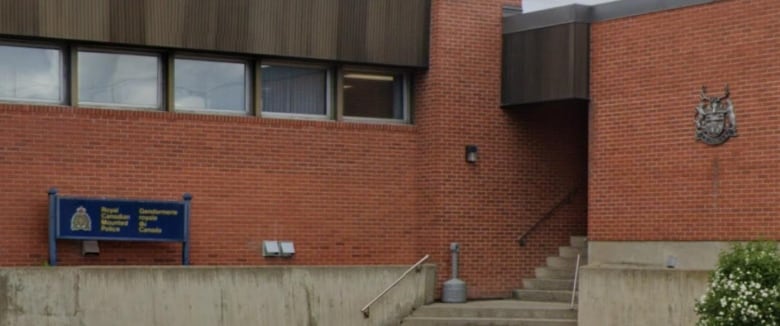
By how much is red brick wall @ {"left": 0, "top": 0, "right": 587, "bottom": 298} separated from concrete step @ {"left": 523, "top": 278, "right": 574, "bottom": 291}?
0.24 meters

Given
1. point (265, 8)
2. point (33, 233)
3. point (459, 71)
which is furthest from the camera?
point (459, 71)

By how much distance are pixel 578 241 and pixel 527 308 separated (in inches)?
110

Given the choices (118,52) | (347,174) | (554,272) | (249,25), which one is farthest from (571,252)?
(118,52)

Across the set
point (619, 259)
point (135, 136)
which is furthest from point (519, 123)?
point (135, 136)

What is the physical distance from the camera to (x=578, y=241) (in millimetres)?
22156

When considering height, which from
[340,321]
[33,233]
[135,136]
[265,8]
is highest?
[265,8]

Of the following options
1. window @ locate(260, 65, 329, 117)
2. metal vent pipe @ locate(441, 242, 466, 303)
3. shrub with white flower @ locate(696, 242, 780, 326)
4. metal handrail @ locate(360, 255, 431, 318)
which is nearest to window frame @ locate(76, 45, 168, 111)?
window @ locate(260, 65, 329, 117)

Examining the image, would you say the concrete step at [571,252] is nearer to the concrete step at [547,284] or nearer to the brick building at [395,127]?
the brick building at [395,127]

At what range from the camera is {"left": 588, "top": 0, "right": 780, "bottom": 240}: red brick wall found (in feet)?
61.0

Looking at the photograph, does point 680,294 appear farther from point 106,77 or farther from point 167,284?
point 106,77

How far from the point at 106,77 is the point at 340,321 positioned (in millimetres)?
4726

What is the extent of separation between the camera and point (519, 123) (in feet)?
72.2

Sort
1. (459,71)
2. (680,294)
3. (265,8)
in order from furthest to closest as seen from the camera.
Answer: (459,71)
(265,8)
(680,294)

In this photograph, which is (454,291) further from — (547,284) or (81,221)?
(81,221)
